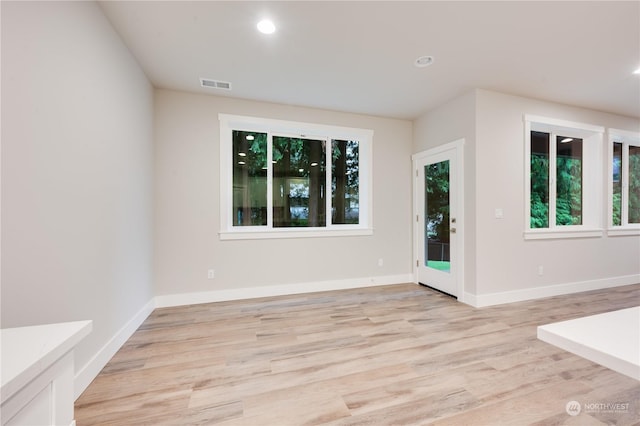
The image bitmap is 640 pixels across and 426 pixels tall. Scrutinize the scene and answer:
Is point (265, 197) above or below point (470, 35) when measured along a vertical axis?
below

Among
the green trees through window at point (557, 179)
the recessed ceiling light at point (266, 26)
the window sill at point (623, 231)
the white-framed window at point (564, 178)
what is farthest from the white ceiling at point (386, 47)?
the window sill at point (623, 231)

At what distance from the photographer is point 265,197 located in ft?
12.5

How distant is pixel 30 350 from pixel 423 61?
11.0 ft

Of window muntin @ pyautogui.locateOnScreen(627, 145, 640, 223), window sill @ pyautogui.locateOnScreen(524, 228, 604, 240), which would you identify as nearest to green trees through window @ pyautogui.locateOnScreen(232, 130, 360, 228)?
window sill @ pyautogui.locateOnScreen(524, 228, 604, 240)

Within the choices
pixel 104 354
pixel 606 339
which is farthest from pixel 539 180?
pixel 104 354

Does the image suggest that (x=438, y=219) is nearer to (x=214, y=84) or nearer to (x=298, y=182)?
(x=298, y=182)

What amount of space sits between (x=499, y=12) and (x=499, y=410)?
9.16ft

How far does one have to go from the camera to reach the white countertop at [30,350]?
62 centimetres

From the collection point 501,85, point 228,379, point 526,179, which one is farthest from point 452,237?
point 228,379

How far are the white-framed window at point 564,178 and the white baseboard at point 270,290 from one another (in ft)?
7.16

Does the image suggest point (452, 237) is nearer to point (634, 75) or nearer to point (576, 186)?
point (576, 186)

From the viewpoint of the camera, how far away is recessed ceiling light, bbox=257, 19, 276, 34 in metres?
2.11

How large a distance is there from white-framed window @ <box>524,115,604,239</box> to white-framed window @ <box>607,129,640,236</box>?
0.83 ft

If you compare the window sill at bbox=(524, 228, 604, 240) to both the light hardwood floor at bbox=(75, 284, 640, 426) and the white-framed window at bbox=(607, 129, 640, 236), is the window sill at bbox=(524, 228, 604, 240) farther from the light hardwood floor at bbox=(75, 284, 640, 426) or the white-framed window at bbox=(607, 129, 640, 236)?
the light hardwood floor at bbox=(75, 284, 640, 426)
